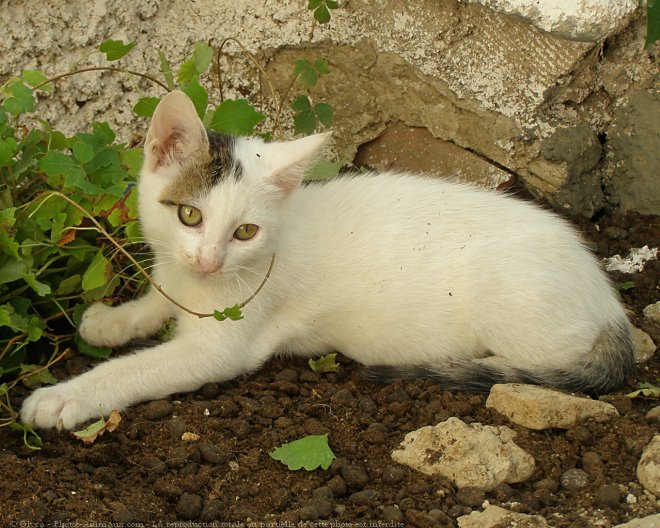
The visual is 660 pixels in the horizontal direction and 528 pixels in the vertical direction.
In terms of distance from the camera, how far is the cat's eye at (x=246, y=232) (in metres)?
3.21

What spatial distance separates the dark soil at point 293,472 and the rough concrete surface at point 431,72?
1635mm

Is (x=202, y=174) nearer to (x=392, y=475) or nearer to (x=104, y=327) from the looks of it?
(x=104, y=327)

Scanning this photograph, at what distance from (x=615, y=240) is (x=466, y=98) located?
116 centimetres

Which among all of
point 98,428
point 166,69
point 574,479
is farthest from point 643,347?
point 166,69

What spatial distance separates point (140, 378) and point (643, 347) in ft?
7.64

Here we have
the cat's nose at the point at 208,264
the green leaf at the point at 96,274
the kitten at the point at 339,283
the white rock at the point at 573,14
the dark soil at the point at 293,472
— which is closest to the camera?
the dark soil at the point at 293,472

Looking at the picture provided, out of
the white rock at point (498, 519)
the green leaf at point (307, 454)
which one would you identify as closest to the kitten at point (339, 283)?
the green leaf at point (307, 454)

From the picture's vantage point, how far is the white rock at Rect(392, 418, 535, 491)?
2.84m

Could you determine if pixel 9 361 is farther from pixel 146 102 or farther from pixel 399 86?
pixel 399 86

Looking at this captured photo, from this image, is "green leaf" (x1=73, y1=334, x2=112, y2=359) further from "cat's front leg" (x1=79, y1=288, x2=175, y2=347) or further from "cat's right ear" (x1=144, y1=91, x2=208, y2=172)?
"cat's right ear" (x1=144, y1=91, x2=208, y2=172)

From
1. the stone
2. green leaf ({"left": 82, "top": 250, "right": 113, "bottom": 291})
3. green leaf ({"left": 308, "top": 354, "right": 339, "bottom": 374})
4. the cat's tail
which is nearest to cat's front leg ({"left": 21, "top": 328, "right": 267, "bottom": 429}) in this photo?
green leaf ({"left": 308, "top": 354, "right": 339, "bottom": 374})

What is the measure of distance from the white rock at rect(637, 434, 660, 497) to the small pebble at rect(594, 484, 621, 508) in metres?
0.12

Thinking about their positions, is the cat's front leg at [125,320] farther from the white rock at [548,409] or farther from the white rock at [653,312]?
the white rock at [653,312]

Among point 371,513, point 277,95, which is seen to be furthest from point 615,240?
point 371,513
